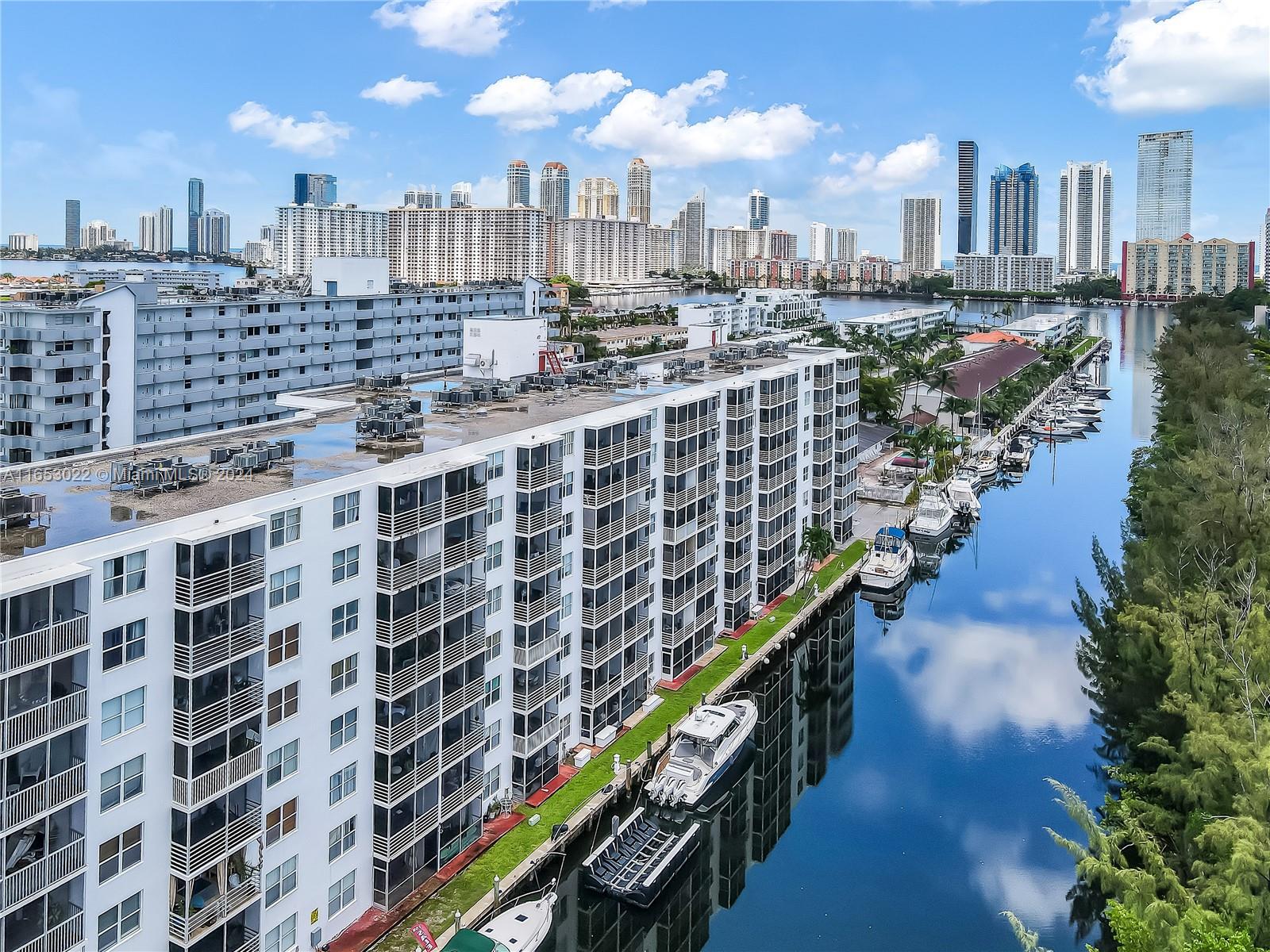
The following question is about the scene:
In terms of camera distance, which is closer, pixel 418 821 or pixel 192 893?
pixel 192 893

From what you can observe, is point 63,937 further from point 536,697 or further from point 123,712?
point 536,697

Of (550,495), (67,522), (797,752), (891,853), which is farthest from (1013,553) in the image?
(67,522)

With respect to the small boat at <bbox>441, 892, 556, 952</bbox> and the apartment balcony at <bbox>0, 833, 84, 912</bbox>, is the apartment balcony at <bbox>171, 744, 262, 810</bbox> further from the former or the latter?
the small boat at <bbox>441, 892, 556, 952</bbox>

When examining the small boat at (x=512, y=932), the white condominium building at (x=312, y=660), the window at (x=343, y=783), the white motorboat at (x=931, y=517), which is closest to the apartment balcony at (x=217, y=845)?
the white condominium building at (x=312, y=660)

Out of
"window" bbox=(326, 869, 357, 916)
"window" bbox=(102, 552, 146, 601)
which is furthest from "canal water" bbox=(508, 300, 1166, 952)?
"window" bbox=(102, 552, 146, 601)

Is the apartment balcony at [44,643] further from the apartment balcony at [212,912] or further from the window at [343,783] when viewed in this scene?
the window at [343,783]

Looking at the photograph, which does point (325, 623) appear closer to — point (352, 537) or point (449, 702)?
point (352, 537)

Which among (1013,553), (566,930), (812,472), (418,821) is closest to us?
(418,821)
